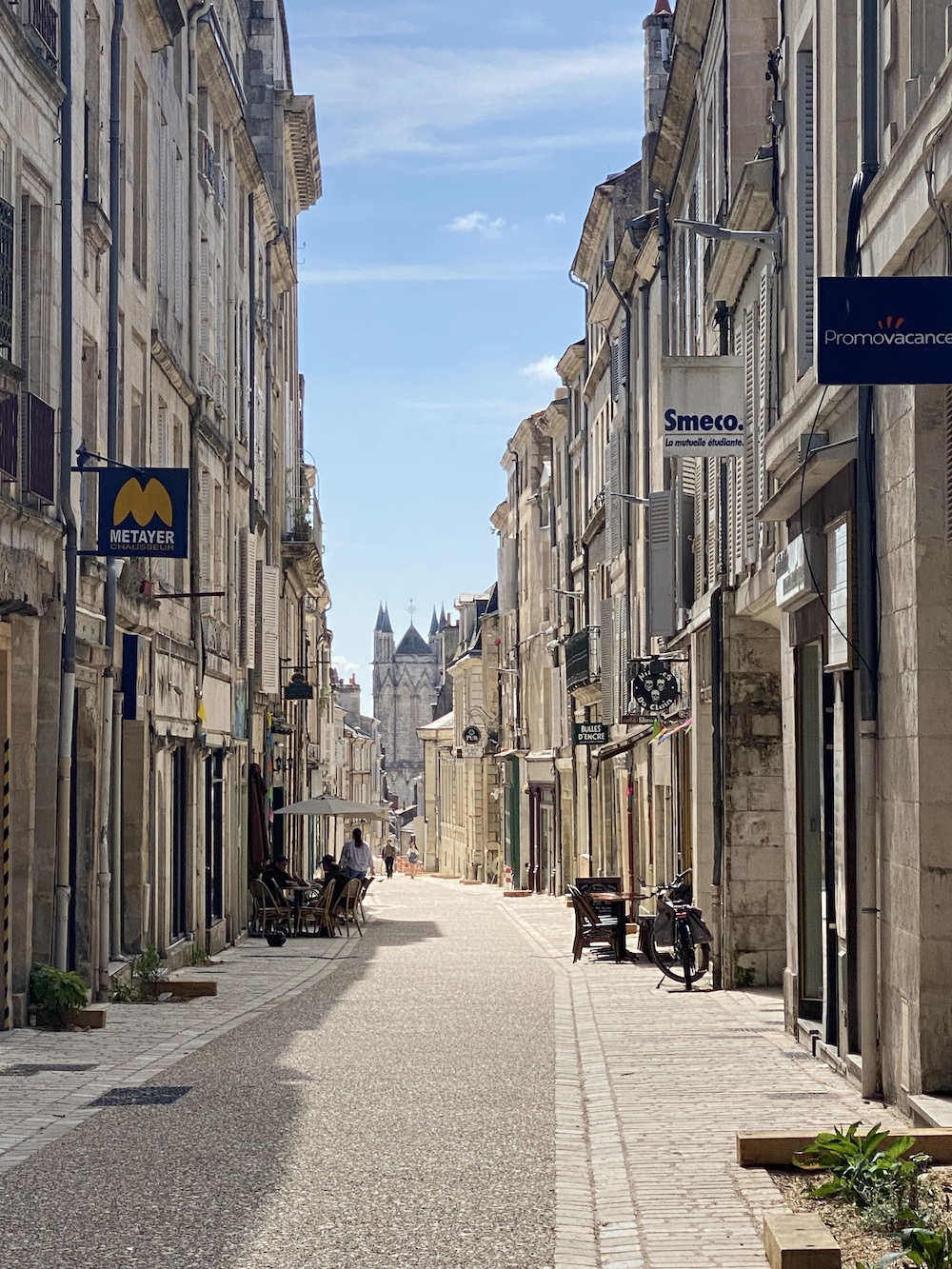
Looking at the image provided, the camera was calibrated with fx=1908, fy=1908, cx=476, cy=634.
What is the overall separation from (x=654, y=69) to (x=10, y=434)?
68.7ft

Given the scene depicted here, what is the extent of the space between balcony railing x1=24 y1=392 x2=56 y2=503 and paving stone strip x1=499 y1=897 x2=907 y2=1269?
5.67 meters

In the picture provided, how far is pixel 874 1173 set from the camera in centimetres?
695

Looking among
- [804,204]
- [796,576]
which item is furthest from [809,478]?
[804,204]

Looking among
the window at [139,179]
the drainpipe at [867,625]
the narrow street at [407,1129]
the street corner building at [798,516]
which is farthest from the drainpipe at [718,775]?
the drainpipe at [867,625]

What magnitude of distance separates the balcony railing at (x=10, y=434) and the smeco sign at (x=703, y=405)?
18.9ft

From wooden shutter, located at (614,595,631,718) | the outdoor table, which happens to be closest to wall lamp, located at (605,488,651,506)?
wooden shutter, located at (614,595,631,718)

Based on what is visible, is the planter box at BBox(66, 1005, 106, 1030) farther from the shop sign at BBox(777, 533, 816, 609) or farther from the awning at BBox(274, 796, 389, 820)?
the awning at BBox(274, 796, 389, 820)

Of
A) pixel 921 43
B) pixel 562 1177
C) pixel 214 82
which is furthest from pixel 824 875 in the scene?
pixel 214 82

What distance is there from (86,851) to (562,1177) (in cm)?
957

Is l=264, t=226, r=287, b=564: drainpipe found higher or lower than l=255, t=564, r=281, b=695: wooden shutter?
higher

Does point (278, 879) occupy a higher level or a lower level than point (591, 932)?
higher

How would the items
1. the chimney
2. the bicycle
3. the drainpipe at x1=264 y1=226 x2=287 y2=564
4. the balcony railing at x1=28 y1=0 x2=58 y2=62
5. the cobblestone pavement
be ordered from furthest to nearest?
the drainpipe at x1=264 y1=226 x2=287 y2=564
the chimney
the bicycle
the balcony railing at x1=28 y1=0 x2=58 y2=62
the cobblestone pavement

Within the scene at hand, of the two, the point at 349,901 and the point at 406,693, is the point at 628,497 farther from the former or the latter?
the point at 406,693

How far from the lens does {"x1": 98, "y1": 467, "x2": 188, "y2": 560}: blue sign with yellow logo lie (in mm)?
15738
